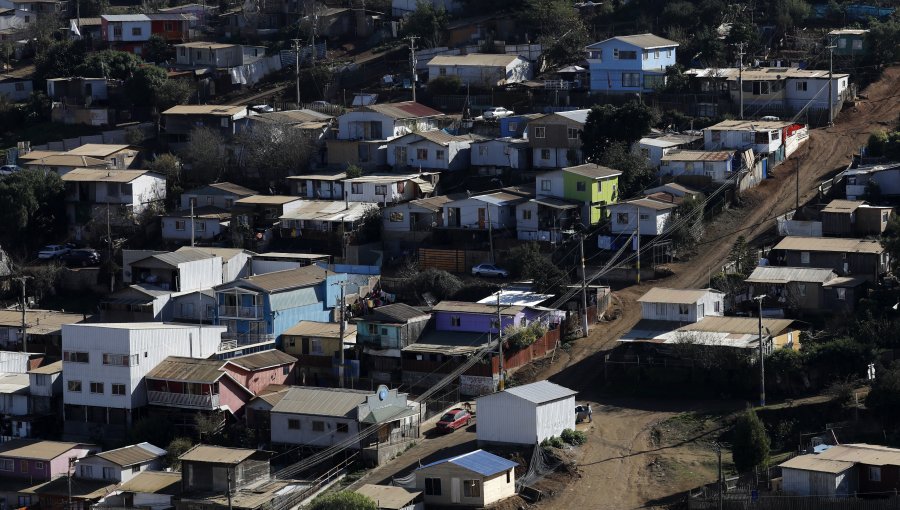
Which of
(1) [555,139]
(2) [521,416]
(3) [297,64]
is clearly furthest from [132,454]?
(3) [297,64]

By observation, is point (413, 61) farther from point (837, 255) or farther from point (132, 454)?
point (132, 454)

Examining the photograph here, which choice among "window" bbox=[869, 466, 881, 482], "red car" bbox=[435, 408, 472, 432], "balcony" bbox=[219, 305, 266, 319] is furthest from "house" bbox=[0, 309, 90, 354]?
"window" bbox=[869, 466, 881, 482]

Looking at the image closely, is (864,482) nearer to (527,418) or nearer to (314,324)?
(527,418)

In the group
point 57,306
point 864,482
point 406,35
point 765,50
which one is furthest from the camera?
point 406,35

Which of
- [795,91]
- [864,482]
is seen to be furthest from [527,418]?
[795,91]

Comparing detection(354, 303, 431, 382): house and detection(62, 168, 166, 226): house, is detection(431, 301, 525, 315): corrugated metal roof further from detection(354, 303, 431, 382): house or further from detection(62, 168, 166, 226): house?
detection(62, 168, 166, 226): house
